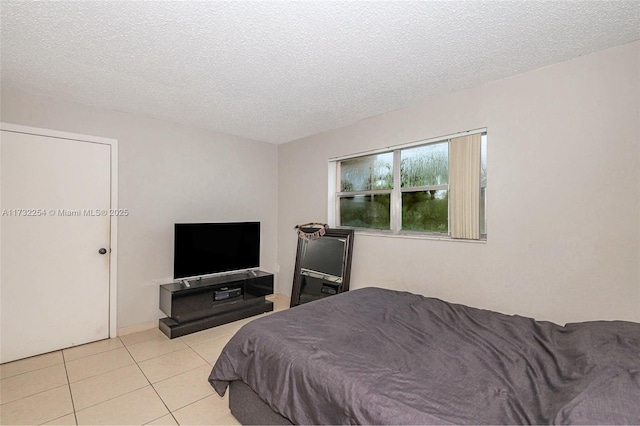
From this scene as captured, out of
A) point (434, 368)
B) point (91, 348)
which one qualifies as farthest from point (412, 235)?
point (91, 348)

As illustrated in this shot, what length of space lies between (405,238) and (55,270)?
3584 mm

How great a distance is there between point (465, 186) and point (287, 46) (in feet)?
6.37

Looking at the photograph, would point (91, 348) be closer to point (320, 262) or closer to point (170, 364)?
point (170, 364)

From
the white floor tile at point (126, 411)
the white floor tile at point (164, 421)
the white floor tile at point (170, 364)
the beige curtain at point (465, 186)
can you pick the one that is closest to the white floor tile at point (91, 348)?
the white floor tile at point (170, 364)

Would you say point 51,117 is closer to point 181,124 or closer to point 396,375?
point 181,124

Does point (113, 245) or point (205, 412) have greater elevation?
point (113, 245)

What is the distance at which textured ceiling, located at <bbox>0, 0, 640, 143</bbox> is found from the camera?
5.30 feet

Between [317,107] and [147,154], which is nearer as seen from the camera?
[317,107]

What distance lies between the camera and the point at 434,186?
301 centimetres

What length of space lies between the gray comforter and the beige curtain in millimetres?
790

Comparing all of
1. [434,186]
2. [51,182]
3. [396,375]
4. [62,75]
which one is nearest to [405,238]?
[434,186]

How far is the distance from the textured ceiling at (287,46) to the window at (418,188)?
22.8 inches

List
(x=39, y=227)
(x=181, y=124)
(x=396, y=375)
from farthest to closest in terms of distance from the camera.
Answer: (x=181, y=124)
(x=39, y=227)
(x=396, y=375)

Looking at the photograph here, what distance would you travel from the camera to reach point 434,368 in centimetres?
146
